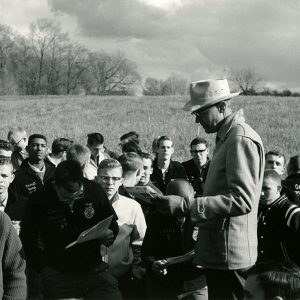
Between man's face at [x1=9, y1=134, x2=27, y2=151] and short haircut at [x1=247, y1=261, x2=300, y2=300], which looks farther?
man's face at [x1=9, y1=134, x2=27, y2=151]

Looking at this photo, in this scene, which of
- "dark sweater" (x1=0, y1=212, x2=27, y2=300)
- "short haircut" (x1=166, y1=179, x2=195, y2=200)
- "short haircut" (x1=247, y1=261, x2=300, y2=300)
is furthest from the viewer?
"short haircut" (x1=166, y1=179, x2=195, y2=200)

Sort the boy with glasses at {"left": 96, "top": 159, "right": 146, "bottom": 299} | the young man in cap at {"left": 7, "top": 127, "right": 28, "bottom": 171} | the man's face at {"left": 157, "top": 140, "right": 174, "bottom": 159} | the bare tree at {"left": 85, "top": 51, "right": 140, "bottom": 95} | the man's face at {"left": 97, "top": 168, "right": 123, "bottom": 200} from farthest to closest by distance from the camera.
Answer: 1. the bare tree at {"left": 85, "top": 51, "right": 140, "bottom": 95}
2. the young man in cap at {"left": 7, "top": 127, "right": 28, "bottom": 171}
3. the man's face at {"left": 157, "top": 140, "right": 174, "bottom": 159}
4. the man's face at {"left": 97, "top": 168, "right": 123, "bottom": 200}
5. the boy with glasses at {"left": 96, "top": 159, "right": 146, "bottom": 299}

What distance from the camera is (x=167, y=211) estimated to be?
315cm

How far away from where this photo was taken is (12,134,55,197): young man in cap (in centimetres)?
600

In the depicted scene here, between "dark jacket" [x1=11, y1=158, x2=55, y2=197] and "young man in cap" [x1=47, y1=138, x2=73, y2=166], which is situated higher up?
"young man in cap" [x1=47, y1=138, x2=73, y2=166]

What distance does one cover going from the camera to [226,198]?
3088 millimetres

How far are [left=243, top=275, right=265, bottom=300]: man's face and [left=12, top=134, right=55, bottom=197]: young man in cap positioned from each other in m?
3.91

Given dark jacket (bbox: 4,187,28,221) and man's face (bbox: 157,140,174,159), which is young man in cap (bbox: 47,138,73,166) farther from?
dark jacket (bbox: 4,187,28,221)

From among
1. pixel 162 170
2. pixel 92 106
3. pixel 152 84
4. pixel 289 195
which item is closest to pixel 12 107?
pixel 92 106

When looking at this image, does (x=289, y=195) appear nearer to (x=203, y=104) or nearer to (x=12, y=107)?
(x=203, y=104)

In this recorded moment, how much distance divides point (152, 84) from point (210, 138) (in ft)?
120

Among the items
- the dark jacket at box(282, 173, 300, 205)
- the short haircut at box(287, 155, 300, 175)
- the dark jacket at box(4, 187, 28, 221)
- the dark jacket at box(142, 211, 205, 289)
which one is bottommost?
the dark jacket at box(142, 211, 205, 289)

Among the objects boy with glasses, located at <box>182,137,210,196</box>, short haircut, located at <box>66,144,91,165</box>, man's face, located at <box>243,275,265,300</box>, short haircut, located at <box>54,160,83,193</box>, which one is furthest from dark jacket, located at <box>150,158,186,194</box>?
man's face, located at <box>243,275,265,300</box>

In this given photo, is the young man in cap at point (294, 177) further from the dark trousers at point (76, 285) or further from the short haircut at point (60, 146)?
the short haircut at point (60, 146)
